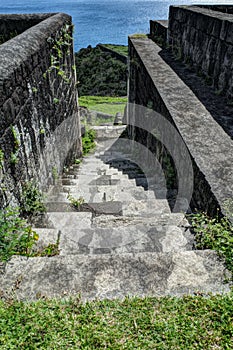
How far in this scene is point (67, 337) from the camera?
6.14ft

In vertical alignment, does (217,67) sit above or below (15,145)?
above

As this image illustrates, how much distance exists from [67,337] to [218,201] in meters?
1.87

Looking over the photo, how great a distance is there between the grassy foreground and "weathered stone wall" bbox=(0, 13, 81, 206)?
123 centimetres

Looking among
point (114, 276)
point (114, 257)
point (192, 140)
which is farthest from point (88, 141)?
point (114, 276)

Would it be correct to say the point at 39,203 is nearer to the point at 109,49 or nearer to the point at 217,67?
the point at 217,67

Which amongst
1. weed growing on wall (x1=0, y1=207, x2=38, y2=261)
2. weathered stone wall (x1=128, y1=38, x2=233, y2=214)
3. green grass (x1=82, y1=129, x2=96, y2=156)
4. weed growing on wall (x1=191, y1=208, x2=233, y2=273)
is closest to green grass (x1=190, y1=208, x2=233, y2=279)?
weed growing on wall (x1=191, y1=208, x2=233, y2=273)

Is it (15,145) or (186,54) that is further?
(186,54)

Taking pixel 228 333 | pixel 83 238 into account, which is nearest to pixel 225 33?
pixel 83 238

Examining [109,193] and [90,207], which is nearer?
[90,207]

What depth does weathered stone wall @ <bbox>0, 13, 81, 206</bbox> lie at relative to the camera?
9.84ft

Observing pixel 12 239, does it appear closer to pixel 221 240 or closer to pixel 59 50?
pixel 221 240

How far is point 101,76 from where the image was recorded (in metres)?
31.5

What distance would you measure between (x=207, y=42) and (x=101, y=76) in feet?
87.2

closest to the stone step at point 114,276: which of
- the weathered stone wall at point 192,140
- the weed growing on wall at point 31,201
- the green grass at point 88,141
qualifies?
the weathered stone wall at point 192,140
